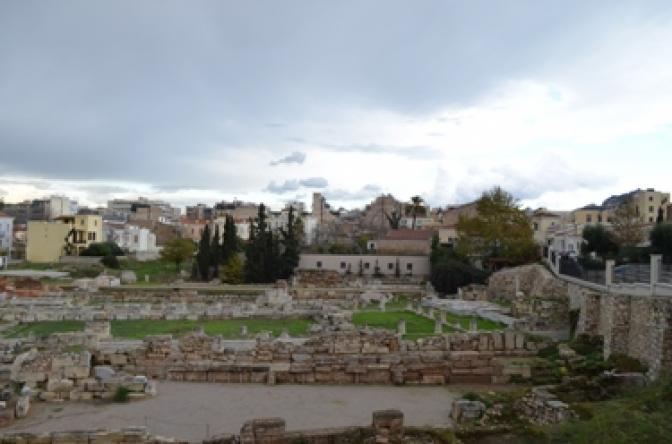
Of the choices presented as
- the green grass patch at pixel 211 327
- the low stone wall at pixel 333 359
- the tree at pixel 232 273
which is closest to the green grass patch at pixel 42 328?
the green grass patch at pixel 211 327

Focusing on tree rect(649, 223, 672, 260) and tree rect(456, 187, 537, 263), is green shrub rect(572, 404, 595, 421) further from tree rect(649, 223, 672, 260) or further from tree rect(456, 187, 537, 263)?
tree rect(456, 187, 537, 263)

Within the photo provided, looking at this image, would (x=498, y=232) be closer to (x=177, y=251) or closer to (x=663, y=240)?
(x=663, y=240)

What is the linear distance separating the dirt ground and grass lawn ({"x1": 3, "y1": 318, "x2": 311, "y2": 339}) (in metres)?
9.13

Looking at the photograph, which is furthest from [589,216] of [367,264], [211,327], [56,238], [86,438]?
[86,438]

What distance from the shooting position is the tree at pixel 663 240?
39312 mm

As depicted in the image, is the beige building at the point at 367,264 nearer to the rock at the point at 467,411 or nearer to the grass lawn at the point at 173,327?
the grass lawn at the point at 173,327

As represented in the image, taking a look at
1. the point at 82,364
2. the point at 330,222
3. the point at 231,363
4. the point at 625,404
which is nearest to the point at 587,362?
the point at 625,404

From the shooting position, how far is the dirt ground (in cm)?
1466

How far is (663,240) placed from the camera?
3972 centimetres

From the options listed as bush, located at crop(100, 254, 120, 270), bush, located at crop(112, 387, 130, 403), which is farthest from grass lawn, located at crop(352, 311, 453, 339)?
bush, located at crop(100, 254, 120, 270)

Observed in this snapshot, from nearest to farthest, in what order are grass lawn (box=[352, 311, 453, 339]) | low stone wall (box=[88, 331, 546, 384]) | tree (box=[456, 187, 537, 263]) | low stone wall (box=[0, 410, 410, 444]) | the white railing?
low stone wall (box=[0, 410, 410, 444]) < the white railing < low stone wall (box=[88, 331, 546, 384]) < grass lawn (box=[352, 311, 453, 339]) < tree (box=[456, 187, 537, 263])

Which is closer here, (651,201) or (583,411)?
(583,411)

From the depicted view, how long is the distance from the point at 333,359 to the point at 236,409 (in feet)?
16.7

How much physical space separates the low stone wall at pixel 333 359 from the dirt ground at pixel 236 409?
0.59m
